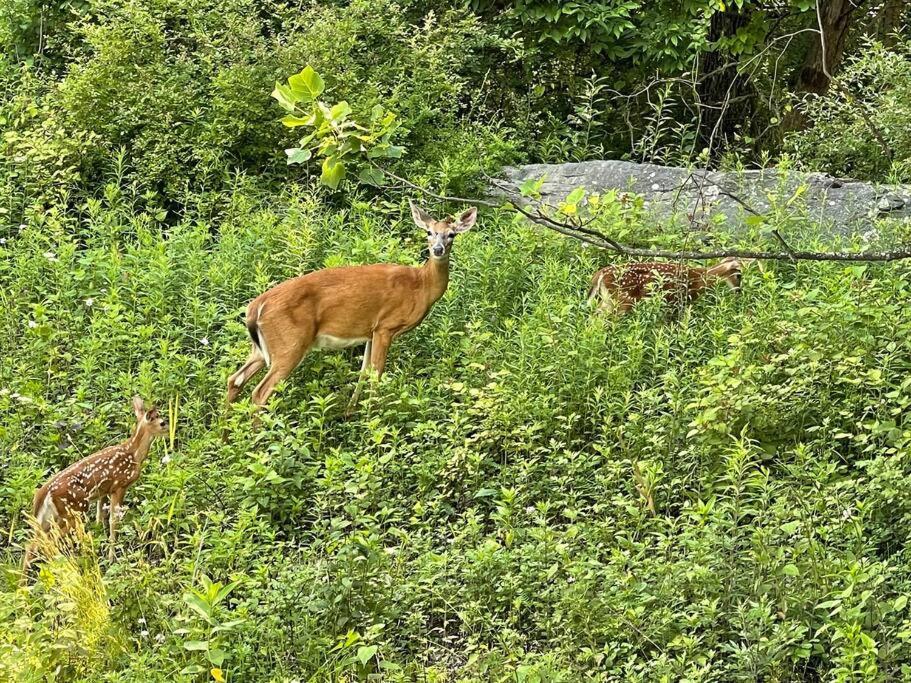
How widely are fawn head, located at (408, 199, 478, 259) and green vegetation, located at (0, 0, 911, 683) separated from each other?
1.49 ft

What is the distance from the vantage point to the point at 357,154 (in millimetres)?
5766

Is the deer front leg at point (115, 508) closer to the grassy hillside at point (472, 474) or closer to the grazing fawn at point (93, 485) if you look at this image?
the grazing fawn at point (93, 485)

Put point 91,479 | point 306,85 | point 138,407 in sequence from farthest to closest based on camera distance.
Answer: point 138,407 → point 91,479 → point 306,85

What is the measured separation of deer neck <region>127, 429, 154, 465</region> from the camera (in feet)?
24.9

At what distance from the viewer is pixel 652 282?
945 cm

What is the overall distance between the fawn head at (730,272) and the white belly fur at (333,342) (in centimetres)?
249

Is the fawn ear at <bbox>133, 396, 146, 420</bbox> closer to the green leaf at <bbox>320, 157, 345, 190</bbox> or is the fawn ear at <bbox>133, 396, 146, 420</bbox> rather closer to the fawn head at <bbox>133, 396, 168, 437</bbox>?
the fawn head at <bbox>133, 396, 168, 437</bbox>

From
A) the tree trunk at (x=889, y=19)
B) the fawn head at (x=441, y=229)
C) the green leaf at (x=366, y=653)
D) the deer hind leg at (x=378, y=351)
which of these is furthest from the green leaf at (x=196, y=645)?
the tree trunk at (x=889, y=19)

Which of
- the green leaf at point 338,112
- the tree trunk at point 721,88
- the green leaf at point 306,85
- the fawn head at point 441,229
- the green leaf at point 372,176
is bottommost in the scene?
the tree trunk at point 721,88

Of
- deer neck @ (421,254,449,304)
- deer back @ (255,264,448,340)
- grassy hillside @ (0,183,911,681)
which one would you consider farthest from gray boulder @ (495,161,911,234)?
deer back @ (255,264,448,340)

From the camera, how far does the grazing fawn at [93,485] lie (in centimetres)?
723

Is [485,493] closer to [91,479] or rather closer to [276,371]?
[276,371]

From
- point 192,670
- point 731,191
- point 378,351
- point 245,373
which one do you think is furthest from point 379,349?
point 731,191

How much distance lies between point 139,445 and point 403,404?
5.54 feet
